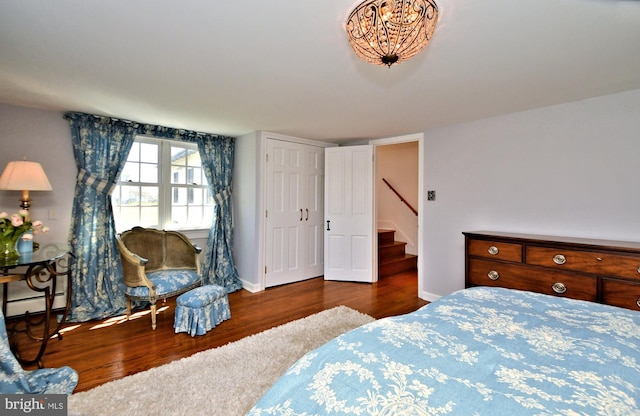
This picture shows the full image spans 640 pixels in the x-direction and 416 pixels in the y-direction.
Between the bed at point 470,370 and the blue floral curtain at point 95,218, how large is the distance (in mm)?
3334

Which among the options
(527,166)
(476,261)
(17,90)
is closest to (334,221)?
(476,261)

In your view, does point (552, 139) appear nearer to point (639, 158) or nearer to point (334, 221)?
point (639, 158)

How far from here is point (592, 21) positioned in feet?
5.02

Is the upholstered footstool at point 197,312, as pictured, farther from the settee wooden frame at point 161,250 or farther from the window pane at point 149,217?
the window pane at point 149,217

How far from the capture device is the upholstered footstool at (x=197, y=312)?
107 inches

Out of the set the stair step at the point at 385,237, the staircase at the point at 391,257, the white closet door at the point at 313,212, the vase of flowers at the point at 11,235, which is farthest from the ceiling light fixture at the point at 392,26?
the stair step at the point at 385,237

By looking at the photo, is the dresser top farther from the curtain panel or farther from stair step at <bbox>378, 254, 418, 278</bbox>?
the curtain panel

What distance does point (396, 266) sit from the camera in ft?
16.9

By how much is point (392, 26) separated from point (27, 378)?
2873mm

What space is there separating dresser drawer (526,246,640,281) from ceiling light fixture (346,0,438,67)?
2129mm

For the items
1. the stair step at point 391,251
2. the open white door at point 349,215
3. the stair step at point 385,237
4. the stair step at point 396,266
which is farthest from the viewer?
the stair step at point 385,237

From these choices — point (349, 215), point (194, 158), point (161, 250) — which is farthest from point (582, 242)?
point (194, 158)

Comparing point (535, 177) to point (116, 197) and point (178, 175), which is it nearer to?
point (178, 175)

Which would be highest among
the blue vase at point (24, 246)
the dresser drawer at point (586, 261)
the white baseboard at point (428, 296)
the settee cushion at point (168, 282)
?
the blue vase at point (24, 246)
